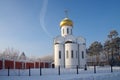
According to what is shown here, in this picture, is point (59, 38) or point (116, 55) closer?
point (59, 38)

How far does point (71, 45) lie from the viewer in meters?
46.7

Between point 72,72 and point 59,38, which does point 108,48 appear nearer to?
point 59,38

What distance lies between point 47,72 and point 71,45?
16657 millimetres

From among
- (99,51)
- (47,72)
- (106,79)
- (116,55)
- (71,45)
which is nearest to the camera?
(106,79)

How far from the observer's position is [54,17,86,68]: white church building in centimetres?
4631

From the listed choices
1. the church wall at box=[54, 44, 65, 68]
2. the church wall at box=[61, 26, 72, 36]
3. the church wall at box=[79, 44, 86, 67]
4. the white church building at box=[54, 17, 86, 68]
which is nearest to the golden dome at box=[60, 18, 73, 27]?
the white church building at box=[54, 17, 86, 68]

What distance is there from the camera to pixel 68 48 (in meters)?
46.6

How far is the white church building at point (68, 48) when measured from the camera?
46312 millimetres

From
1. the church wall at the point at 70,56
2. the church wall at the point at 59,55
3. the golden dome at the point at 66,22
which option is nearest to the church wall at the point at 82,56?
the church wall at the point at 70,56

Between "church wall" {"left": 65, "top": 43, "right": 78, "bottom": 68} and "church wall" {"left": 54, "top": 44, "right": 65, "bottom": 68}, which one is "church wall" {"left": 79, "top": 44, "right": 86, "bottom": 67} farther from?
"church wall" {"left": 54, "top": 44, "right": 65, "bottom": 68}

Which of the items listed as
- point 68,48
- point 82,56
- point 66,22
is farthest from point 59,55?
point 66,22

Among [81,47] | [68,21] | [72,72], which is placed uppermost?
[68,21]

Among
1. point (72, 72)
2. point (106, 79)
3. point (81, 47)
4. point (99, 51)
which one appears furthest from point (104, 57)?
point (106, 79)

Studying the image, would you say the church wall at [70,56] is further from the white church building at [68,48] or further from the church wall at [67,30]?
the church wall at [67,30]
